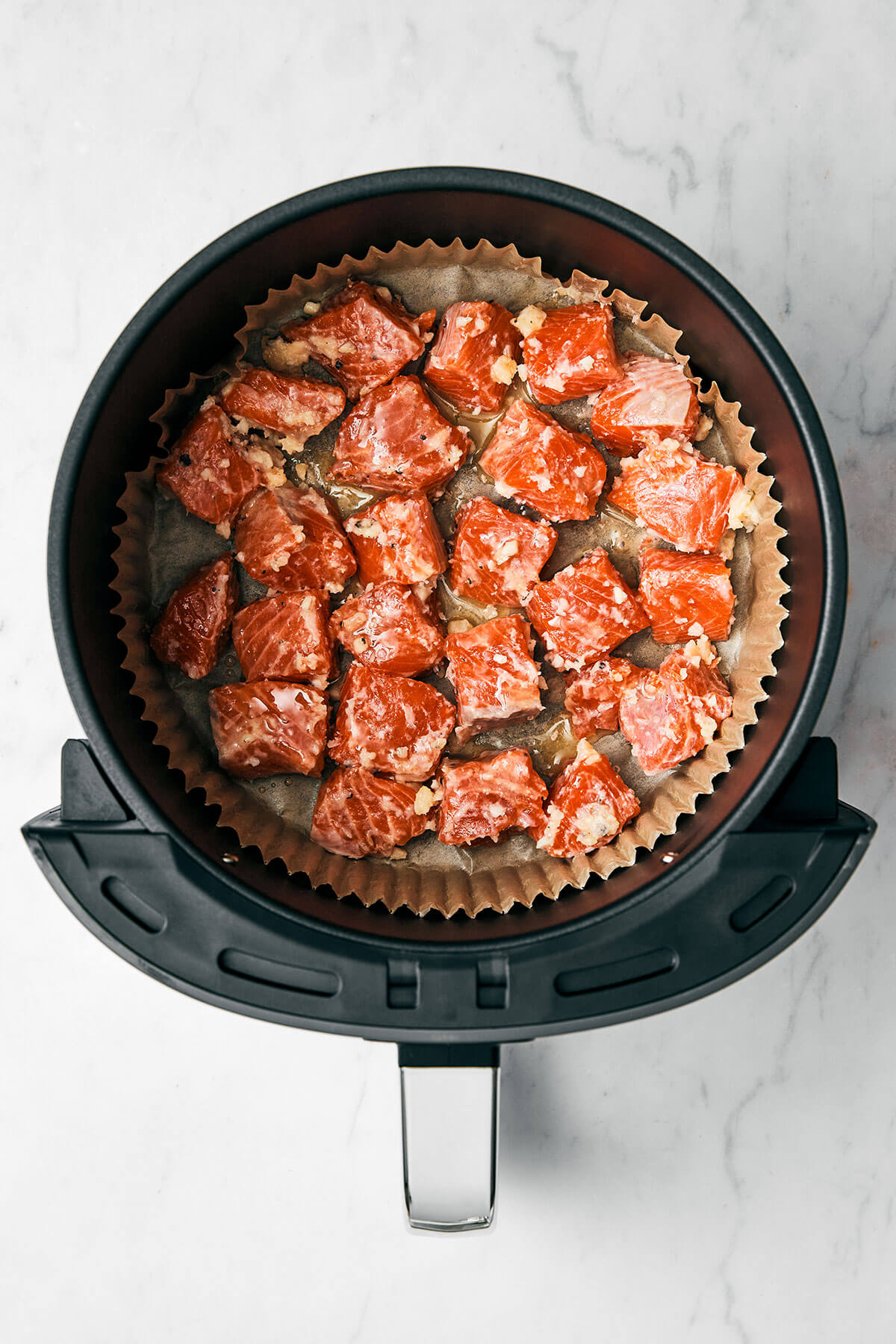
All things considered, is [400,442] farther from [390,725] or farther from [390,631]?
[390,725]

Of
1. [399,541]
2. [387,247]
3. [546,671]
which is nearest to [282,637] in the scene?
[399,541]

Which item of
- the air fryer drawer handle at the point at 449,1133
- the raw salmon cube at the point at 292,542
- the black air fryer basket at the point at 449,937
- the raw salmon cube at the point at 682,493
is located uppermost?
the raw salmon cube at the point at 682,493

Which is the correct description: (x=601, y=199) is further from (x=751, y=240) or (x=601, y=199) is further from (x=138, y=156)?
(x=138, y=156)

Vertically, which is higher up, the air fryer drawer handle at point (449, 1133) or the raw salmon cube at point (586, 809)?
the raw salmon cube at point (586, 809)

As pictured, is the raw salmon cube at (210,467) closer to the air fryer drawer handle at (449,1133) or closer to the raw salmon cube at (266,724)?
the raw salmon cube at (266,724)

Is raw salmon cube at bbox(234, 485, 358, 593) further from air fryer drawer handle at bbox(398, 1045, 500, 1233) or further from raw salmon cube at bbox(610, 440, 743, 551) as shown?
air fryer drawer handle at bbox(398, 1045, 500, 1233)

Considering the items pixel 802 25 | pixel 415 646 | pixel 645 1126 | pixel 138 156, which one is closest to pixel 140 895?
pixel 415 646

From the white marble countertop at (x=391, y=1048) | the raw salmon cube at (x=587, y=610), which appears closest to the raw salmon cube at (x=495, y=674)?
the raw salmon cube at (x=587, y=610)

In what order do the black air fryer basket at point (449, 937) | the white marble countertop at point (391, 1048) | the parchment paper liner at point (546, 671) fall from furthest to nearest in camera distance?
the white marble countertop at point (391, 1048)
the parchment paper liner at point (546, 671)
the black air fryer basket at point (449, 937)
